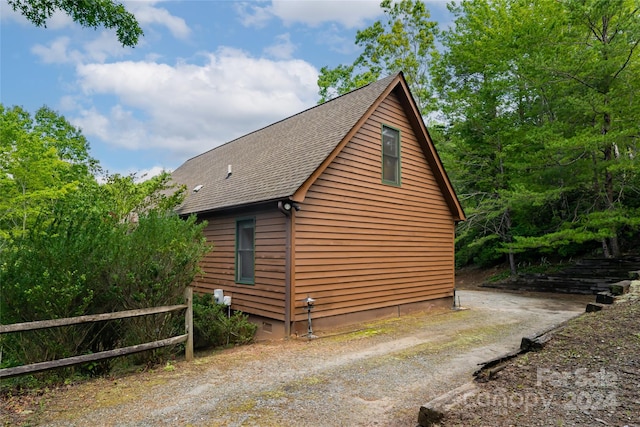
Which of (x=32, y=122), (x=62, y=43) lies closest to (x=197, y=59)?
(x=62, y=43)

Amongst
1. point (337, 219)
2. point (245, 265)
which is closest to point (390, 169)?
point (337, 219)

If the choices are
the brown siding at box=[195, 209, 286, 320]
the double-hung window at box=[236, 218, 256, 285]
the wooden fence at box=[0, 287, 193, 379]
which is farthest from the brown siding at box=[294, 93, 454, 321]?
the wooden fence at box=[0, 287, 193, 379]

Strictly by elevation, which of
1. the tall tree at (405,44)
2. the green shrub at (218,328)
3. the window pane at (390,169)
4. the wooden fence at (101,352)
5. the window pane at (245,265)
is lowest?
the green shrub at (218,328)

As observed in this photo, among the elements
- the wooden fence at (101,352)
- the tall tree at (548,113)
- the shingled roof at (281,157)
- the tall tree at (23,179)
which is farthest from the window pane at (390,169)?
the tall tree at (23,179)

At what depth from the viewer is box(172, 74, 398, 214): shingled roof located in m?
9.20

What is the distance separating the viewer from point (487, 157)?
20781 millimetres

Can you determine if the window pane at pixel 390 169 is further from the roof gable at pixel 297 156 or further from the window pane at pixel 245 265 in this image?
the window pane at pixel 245 265

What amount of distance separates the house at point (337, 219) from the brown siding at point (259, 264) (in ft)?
0.09

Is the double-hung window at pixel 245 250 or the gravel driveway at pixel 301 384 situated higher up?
the double-hung window at pixel 245 250

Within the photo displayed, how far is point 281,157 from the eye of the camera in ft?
36.1

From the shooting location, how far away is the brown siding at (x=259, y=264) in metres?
8.62

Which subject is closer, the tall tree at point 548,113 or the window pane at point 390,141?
the window pane at point 390,141

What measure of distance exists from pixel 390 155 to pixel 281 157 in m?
3.09

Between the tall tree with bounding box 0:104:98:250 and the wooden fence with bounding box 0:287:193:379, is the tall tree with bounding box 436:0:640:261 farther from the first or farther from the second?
the tall tree with bounding box 0:104:98:250
